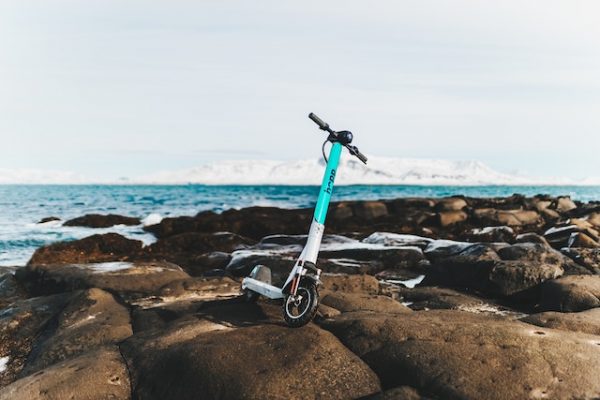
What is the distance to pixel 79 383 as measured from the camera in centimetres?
577

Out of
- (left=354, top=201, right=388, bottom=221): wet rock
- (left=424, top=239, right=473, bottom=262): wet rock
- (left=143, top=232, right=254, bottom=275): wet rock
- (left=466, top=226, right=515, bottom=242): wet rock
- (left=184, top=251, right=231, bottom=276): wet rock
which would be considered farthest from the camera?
(left=354, top=201, right=388, bottom=221): wet rock

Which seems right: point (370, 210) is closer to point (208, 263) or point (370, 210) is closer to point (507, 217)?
point (507, 217)

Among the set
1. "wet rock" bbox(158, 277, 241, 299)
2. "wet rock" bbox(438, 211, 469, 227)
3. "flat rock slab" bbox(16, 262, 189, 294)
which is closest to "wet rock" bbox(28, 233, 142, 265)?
"flat rock slab" bbox(16, 262, 189, 294)

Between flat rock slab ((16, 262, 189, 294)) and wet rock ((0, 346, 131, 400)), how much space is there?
374 centimetres

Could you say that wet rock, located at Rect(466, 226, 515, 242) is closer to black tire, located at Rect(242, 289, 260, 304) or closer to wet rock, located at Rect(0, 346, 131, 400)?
black tire, located at Rect(242, 289, 260, 304)

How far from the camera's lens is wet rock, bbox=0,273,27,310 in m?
12.1

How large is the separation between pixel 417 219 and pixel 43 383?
23.6 m

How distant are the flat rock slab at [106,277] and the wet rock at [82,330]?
2.10 ft

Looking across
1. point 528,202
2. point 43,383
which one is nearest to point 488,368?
point 43,383

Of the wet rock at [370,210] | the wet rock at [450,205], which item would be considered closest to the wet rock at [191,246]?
the wet rock at [370,210]

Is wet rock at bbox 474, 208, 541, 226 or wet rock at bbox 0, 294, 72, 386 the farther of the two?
wet rock at bbox 474, 208, 541, 226

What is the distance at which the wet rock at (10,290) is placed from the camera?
12070 millimetres

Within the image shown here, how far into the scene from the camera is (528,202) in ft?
124

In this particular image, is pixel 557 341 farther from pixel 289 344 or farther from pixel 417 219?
pixel 417 219
